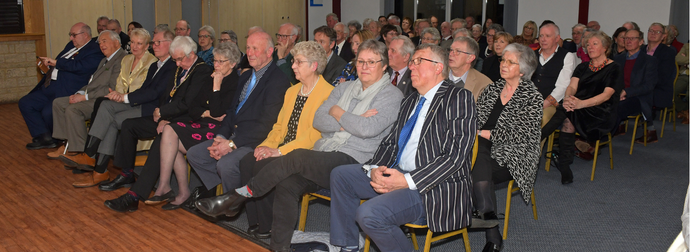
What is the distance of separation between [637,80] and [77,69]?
5351 millimetres

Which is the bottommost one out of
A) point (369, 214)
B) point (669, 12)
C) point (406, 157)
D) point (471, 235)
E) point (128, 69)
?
point (471, 235)

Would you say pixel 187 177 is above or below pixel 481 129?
below

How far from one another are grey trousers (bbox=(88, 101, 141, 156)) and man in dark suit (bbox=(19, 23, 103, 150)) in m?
1.17

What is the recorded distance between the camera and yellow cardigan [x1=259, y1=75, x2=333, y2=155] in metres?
3.17

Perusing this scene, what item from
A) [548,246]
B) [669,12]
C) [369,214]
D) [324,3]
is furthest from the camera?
[324,3]

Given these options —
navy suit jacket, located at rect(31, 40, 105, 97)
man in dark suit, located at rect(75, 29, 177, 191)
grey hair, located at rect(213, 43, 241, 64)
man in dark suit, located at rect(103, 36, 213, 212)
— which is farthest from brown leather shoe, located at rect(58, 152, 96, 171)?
grey hair, located at rect(213, 43, 241, 64)

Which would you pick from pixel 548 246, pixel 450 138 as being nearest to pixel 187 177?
pixel 450 138

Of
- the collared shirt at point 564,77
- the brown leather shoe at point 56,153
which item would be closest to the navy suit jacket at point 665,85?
the collared shirt at point 564,77

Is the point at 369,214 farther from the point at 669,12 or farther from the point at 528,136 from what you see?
the point at 669,12

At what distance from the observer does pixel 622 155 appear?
16.8ft

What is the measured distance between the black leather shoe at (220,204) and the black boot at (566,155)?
8.51 ft

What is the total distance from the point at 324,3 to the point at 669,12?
7249 millimetres

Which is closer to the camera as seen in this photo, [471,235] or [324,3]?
[471,235]

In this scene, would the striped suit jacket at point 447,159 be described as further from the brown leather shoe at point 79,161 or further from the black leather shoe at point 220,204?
the brown leather shoe at point 79,161
